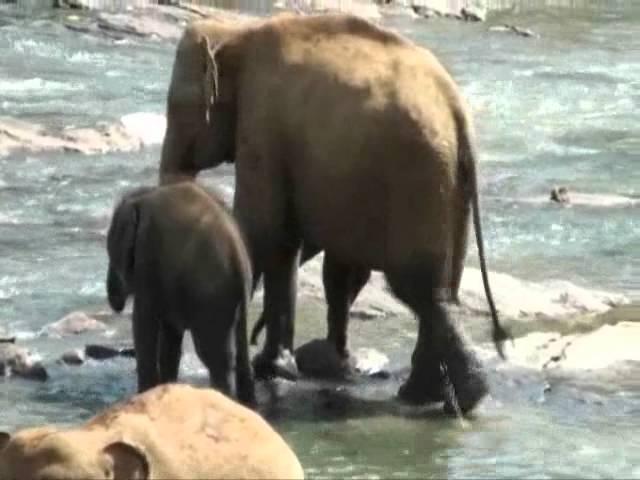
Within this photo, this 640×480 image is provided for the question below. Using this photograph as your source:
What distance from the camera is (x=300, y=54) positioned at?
30.5 feet

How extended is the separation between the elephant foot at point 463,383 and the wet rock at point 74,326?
211cm

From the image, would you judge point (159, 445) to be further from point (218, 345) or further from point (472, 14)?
point (472, 14)

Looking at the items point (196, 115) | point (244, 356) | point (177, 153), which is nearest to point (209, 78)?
point (196, 115)

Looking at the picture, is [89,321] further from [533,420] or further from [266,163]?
[533,420]

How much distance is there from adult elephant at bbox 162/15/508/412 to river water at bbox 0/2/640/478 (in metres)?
0.44

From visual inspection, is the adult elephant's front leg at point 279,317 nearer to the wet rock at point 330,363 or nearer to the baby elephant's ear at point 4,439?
the wet rock at point 330,363

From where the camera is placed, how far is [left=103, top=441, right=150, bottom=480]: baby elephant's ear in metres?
5.82

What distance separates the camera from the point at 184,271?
27.5ft

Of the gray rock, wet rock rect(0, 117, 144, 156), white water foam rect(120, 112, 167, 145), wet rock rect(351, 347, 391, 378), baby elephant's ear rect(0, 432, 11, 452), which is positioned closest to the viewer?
baby elephant's ear rect(0, 432, 11, 452)

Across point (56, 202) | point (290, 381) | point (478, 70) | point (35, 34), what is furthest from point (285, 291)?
point (35, 34)

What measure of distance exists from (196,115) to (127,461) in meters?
3.84

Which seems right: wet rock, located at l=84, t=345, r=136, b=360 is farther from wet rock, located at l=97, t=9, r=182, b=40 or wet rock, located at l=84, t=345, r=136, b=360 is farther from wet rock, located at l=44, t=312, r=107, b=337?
wet rock, located at l=97, t=9, r=182, b=40

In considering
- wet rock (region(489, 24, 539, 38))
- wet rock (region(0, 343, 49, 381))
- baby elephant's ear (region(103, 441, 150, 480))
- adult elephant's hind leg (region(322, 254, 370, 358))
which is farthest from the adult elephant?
wet rock (region(489, 24, 539, 38))

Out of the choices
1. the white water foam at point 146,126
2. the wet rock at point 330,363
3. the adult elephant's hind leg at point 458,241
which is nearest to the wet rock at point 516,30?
the white water foam at point 146,126
